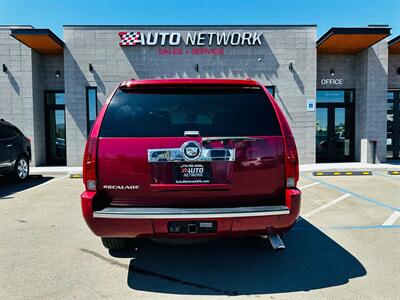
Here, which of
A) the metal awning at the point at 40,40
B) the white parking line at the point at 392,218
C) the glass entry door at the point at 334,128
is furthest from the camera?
the glass entry door at the point at 334,128

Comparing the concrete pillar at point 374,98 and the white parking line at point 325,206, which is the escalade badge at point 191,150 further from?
the concrete pillar at point 374,98

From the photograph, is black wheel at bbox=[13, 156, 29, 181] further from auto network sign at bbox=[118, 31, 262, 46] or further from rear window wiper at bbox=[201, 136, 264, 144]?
rear window wiper at bbox=[201, 136, 264, 144]

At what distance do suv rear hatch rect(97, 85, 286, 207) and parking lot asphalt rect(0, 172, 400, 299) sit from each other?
0.85 meters

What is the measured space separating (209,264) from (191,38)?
1055 cm

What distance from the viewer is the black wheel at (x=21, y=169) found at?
8435mm

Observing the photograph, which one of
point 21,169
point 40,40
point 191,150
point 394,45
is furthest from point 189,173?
point 394,45

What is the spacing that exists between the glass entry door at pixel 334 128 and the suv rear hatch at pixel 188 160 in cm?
1131

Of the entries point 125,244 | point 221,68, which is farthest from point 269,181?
point 221,68

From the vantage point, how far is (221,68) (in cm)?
1197

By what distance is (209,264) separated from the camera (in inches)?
127

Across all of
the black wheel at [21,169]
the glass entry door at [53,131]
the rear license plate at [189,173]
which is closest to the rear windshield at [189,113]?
the rear license plate at [189,173]

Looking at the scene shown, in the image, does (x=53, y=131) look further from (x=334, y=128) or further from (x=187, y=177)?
(x=334, y=128)

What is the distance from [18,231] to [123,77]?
28.7ft

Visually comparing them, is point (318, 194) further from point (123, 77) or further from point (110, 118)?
point (123, 77)
